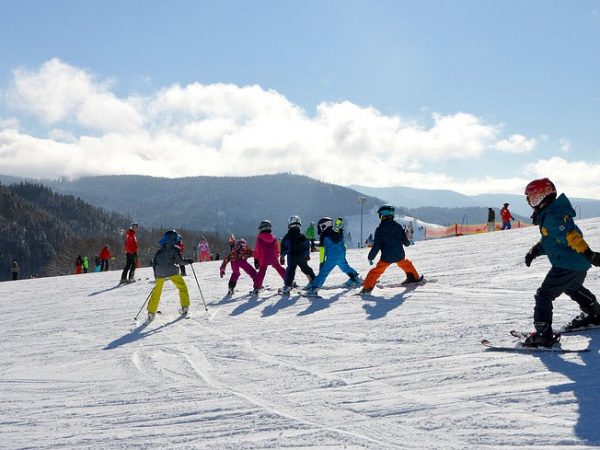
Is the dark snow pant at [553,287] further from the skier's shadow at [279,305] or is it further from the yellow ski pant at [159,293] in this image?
the yellow ski pant at [159,293]

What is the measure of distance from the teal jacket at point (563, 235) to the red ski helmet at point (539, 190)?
9 cm

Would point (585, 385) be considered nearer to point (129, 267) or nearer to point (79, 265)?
point (129, 267)

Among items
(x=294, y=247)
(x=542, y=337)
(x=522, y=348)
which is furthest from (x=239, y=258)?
(x=542, y=337)

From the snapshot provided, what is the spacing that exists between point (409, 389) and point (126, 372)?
2879 millimetres

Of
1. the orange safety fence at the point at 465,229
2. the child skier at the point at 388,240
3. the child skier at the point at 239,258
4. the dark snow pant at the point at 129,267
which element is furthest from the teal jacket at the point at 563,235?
the orange safety fence at the point at 465,229

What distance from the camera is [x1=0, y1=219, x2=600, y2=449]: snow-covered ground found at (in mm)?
3209

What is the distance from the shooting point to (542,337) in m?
4.59

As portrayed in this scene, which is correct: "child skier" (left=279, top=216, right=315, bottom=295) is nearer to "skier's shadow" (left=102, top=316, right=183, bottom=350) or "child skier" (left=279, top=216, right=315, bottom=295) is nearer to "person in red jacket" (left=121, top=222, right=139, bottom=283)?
"skier's shadow" (left=102, top=316, right=183, bottom=350)

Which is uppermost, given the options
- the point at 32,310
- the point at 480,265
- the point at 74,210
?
the point at 74,210

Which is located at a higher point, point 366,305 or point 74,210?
point 74,210

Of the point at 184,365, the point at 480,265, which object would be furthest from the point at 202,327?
the point at 480,265

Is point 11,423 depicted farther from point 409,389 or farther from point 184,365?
point 409,389

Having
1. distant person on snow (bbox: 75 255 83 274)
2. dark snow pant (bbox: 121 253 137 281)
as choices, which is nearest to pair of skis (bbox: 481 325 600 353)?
dark snow pant (bbox: 121 253 137 281)

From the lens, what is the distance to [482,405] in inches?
136
